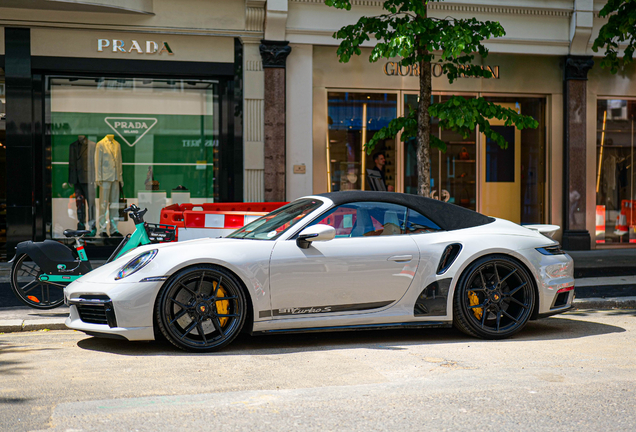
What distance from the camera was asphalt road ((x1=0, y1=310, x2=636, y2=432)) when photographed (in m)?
3.54

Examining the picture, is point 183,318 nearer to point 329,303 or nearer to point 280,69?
point 329,303

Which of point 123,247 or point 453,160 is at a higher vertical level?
point 453,160

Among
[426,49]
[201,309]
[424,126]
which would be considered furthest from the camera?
[424,126]

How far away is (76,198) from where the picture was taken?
41.4 feet

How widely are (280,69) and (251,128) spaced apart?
126 cm

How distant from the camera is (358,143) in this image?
44.5ft

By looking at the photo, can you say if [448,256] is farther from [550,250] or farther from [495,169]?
[495,169]

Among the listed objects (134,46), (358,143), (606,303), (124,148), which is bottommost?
(606,303)

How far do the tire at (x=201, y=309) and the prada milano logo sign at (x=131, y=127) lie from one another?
27.4 ft

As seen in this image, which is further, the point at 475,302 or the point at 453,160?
the point at 453,160

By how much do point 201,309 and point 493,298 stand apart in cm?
248

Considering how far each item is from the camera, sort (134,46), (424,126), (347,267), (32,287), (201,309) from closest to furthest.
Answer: (201,309) → (347,267) → (32,287) → (424,126) → (134,46)

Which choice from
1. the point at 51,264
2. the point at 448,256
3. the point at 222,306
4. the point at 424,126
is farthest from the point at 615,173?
the point at 51,264

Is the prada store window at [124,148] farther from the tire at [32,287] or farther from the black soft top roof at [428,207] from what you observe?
the black soft top roof at [428,207]
